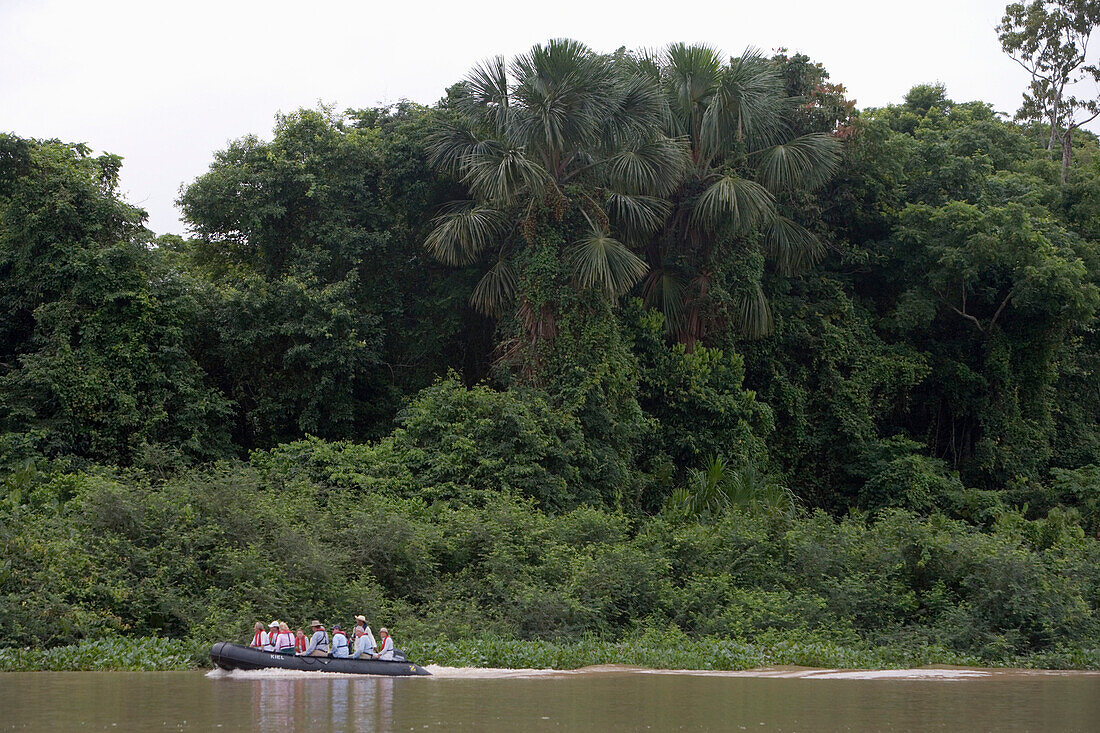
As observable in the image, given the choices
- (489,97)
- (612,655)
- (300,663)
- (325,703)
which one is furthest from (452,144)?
(325,703)

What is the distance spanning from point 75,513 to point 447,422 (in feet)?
24.2

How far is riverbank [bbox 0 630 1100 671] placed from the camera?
14516mm

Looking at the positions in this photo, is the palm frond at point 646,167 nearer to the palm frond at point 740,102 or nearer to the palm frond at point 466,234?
the palm frond at point 740,102

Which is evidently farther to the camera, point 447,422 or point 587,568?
point 447,422

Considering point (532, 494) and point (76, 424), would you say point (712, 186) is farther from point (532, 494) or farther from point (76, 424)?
point (76, 424)

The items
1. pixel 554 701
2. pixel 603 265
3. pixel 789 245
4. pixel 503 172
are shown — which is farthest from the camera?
pixel 789 245

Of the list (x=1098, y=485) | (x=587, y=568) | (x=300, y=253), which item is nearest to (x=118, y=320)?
(x=300, y=253)

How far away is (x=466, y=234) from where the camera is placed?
24.5 meters

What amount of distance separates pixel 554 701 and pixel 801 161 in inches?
694

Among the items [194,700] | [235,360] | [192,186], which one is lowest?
[194,700]

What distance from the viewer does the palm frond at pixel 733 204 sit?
24766mm

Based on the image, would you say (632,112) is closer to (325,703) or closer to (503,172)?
(503,172)

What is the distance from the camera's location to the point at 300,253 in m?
26.2

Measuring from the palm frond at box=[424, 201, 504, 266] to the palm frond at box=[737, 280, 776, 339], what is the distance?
6071 millimetres
